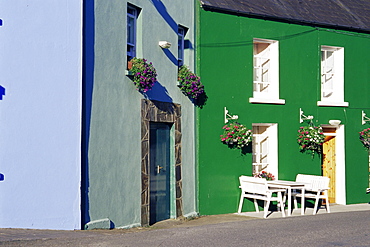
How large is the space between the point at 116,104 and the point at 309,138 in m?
6.21

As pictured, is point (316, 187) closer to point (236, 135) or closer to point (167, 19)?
point (236, 135)

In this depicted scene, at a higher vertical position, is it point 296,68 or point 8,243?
point 296,68

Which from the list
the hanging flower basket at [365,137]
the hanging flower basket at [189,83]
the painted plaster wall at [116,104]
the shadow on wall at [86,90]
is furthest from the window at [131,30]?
the hanging flower basket at [365,137]

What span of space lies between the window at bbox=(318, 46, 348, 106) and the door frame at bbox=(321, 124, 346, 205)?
0.85m

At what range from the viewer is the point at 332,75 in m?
16.8

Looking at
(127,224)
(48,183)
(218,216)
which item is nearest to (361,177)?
(218,216)

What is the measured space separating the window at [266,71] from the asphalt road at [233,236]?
504 centimetres

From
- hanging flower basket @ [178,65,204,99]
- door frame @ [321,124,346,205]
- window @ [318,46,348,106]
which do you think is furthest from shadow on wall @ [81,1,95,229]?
door frame @ [321,124,346,205]

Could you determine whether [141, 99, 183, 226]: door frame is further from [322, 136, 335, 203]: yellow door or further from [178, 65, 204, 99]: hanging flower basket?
[322, 136, 335, 203]: yellow door

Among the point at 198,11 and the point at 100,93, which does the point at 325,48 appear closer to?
the point at 198,11

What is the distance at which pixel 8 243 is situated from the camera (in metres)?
8.45

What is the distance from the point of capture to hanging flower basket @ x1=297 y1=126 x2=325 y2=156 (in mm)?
15586

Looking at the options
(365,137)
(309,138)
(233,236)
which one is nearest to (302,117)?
(309,138)

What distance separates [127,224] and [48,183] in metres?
2.13
